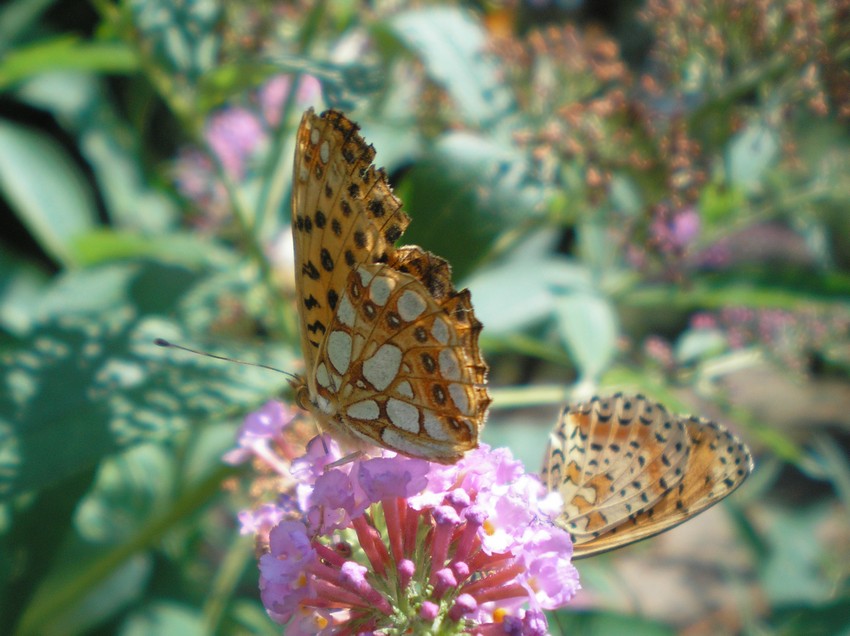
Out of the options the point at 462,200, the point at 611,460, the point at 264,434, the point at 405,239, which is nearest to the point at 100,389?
the point at 264,434

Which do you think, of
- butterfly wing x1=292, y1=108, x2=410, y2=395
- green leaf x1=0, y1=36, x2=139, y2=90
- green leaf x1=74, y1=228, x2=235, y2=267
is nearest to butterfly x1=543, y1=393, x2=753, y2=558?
butterfly wing x1=292, y1=108, x2=410, y2=395

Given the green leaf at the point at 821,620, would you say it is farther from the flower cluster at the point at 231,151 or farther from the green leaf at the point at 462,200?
the flower cluster at the point at 231,151

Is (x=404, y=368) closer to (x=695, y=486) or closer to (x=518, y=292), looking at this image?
(x=695, y=486)

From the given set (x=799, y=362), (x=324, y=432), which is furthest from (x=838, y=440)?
(x=324, y=432)

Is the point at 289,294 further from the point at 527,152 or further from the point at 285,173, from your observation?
the point at 527,152

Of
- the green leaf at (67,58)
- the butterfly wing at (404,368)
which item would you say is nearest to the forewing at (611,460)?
the butterfly wing at (404,368)

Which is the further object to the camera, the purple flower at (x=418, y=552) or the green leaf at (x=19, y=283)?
the green leaf at (x=19, y=283)
